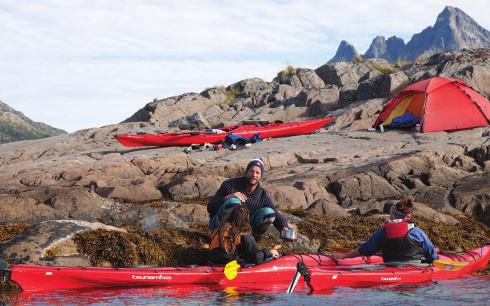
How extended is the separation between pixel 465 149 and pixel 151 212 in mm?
13740

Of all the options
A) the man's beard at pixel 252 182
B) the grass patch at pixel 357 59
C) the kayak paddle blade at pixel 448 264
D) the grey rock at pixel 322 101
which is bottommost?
the kayak paddle blade at pixel 448 264

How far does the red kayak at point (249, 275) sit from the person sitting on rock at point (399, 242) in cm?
21

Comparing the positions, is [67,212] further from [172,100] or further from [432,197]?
[172,100]

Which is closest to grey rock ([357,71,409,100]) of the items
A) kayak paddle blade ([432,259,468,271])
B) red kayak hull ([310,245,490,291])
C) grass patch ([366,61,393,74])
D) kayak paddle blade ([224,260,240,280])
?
grass patch ([366,61,393,74])

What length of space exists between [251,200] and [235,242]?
47.1 inches

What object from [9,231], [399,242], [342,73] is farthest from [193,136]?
[399,242]

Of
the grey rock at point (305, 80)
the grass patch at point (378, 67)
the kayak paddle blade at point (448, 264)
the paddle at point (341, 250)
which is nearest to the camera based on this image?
the kayak paddle blade at point (448, 264)

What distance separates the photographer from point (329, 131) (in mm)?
30484

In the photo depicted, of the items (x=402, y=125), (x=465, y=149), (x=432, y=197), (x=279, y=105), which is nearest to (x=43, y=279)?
(x=432, y=197)

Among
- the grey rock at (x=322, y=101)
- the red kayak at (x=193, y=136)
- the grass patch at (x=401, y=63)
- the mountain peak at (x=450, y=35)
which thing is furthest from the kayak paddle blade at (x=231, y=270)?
the mountain peak at (x=450, y=35)

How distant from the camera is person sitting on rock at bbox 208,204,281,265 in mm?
10289

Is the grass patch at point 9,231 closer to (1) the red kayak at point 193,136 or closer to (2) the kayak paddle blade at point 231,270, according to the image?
(2) the kayak paddle blade at point 231,270

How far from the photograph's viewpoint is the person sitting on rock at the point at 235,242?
10289 millimetres

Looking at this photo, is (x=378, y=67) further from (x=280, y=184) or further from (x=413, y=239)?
(x=413, y=239)
